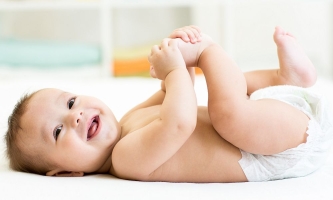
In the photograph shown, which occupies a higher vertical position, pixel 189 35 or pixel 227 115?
pixel 189 35

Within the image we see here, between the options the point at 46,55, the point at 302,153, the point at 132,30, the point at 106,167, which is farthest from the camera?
the point at 132,30

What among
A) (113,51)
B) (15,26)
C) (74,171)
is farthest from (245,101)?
(15,26)

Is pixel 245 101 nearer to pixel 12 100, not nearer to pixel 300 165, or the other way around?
pixel 300 165

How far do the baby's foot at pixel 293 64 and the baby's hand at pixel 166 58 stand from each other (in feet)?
0.96

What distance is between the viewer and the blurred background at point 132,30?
9.39ft

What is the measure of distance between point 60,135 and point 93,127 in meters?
0.07

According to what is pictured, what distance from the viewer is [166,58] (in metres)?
1.08

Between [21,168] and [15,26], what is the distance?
2.74 m

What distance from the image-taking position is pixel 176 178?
3.51 ft

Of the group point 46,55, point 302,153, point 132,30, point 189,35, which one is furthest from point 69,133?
point 132,30

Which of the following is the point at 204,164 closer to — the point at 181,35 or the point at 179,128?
the point at 179,128

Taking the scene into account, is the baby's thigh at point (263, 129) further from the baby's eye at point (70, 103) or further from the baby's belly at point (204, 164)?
the baby's eye at point (70, 103)

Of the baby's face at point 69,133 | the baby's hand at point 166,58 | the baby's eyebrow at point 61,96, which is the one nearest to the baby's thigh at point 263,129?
the baby's hand at point 166,58

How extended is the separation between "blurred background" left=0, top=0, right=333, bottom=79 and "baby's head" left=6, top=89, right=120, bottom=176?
5.63ft
